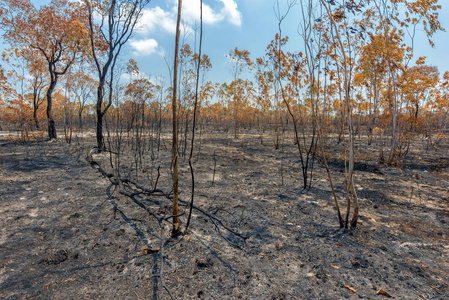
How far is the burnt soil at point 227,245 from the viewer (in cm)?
177

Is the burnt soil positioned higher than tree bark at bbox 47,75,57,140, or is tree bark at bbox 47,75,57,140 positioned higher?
tree bark at bbox 47,75,57,140

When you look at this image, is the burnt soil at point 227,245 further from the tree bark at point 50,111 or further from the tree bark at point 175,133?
the tree bark at point 50,111

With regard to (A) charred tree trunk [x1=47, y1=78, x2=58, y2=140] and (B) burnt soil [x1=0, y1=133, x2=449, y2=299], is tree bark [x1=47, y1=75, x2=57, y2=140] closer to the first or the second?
(A) charred tree trunk [x1=47, y1=78, x2=58, y2=140]

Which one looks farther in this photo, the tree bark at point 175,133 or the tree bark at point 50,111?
the tree bark at point 50,111

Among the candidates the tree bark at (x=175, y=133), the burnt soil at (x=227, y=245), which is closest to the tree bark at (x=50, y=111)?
the burnt soil at (x=227, y=245)

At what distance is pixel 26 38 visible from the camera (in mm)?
10273

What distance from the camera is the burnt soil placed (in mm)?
1768

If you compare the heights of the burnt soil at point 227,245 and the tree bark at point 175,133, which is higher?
the tree bark at point 175,133

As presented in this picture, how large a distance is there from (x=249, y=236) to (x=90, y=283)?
1.68m

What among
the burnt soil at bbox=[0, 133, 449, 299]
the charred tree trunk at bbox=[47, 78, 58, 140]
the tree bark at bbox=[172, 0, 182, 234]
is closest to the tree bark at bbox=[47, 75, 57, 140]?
the charred tree trunk at bbox=[47, 78, 58, 140]

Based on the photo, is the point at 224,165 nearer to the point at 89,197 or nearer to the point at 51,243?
the point at 89,197

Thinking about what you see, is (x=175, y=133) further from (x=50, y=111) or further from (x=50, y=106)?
(x=50, y=111)

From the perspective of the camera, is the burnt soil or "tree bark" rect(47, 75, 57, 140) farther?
"tree bark" rect(47, 75, 57, 140)

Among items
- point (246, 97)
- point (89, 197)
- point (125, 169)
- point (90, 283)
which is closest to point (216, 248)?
point (90, 283)
